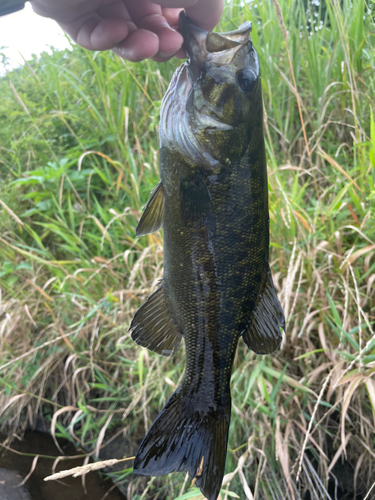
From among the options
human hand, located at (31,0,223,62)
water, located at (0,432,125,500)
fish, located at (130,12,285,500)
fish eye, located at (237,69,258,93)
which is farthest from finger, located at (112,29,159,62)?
water, located at (0,432,125,500)

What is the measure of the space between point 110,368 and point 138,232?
172 centimetres

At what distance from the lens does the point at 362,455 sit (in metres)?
1.81

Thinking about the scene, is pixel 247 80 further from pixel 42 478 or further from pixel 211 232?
pixel 42 478


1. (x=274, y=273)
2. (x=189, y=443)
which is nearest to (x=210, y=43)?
(x=189, y=443)

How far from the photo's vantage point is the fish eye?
109 cm

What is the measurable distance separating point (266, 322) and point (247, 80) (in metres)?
0.71

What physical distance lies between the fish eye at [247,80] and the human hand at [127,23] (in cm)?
49

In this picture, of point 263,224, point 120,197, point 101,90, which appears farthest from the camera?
point 120,197

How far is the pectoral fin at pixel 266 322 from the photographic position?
3.76ft

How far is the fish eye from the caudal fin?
3.15 ft

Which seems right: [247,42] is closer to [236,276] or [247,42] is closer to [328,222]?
[236,276]

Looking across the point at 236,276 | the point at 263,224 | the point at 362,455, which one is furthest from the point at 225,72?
the point at 362,455

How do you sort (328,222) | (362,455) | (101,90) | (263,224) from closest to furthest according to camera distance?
(263,224)
(362,455)
(328,222)
(101,90)

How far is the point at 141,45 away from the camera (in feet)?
4.96
